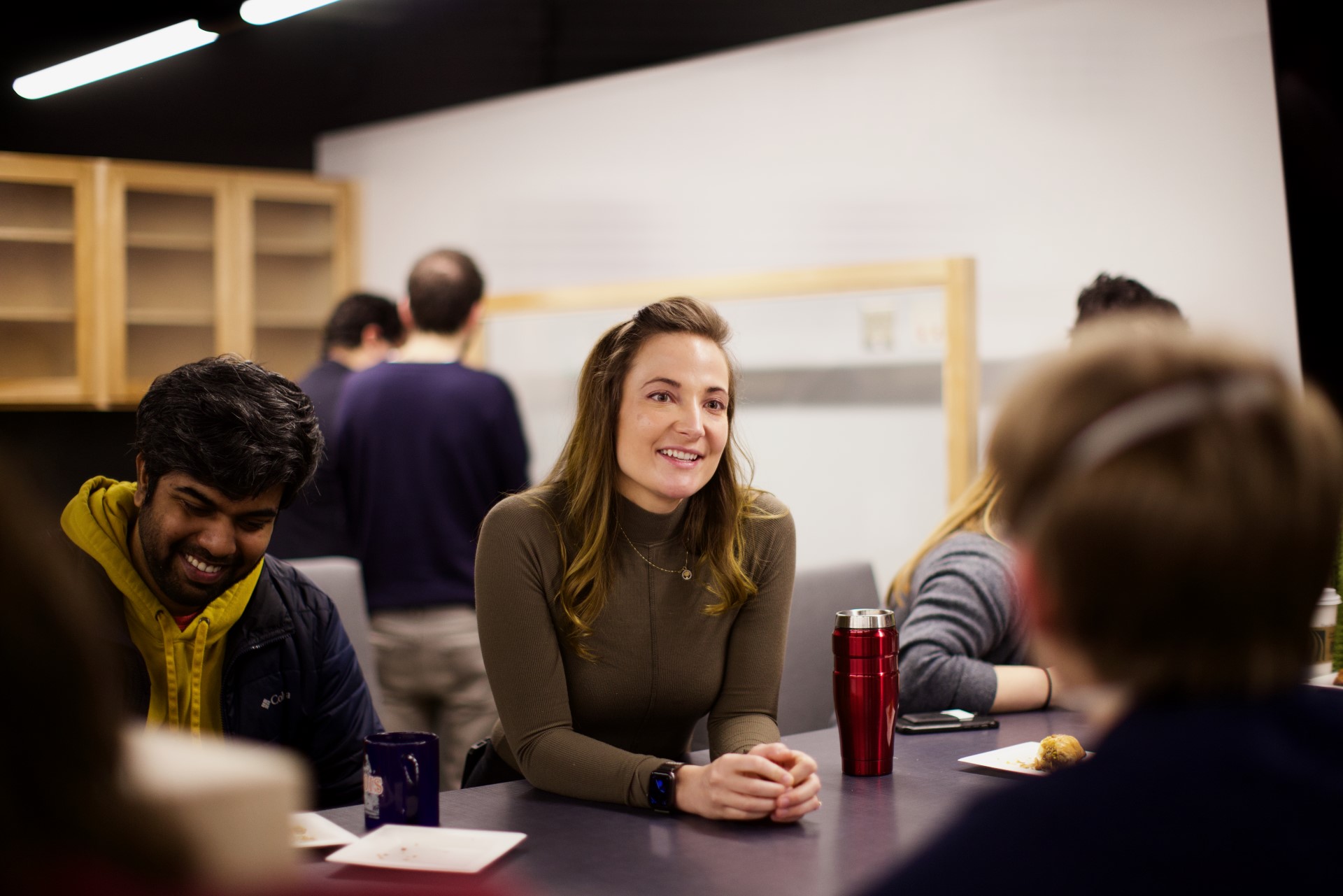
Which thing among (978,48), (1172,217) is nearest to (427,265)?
(978,48)

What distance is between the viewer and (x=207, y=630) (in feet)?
5.64

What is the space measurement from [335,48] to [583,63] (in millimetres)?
1430

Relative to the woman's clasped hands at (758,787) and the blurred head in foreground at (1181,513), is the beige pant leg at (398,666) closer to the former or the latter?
the woman's clasped hands at (758,787)

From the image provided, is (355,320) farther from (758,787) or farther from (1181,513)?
(1181,513)

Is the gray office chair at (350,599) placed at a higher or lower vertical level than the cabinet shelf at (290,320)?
lower

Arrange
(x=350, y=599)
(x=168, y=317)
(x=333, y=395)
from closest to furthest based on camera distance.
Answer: (x=350, y=599) < (x=333, y=395) < (x=168, y=317)

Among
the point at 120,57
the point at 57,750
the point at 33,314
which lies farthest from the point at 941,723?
the point at 33,314

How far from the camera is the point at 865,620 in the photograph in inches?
67.6

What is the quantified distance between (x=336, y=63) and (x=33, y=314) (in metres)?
1.71

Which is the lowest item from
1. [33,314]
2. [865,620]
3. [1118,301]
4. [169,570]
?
[865,620]

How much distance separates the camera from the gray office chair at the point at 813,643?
243 centimetres

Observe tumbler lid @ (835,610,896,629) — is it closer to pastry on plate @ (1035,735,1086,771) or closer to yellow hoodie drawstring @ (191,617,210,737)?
pastry on plate @ (1035,735,1086,771)

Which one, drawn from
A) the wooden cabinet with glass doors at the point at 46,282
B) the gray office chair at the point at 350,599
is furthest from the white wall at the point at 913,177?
the gray office chair at the point at 350,599

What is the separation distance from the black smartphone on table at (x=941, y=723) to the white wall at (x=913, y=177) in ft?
5.20
